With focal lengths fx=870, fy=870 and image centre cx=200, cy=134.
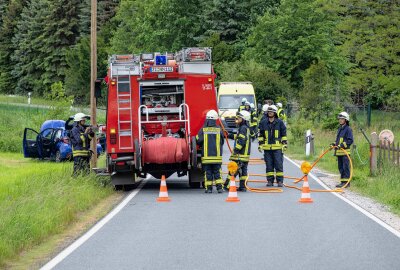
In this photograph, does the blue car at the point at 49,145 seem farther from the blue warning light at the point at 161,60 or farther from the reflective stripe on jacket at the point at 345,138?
the reflective stripe on jacket at the point at 345,138

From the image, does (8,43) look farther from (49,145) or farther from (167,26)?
(49,145)

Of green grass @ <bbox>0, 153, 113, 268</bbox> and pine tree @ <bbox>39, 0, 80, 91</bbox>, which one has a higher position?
pine tree @ <bbox>39, 0, 80, 91</bbox>

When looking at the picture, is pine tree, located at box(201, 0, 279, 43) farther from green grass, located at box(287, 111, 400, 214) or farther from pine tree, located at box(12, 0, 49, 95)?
green grass, located at box(287, 111, 400, 214)

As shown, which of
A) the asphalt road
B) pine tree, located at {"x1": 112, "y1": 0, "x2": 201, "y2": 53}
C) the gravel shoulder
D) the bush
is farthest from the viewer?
pine tree, located at {"x1": 112, "y1": 0, "x2": 201, "y2": 53}

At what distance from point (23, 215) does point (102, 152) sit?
22152 mm

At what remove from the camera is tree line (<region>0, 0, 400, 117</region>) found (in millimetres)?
45000

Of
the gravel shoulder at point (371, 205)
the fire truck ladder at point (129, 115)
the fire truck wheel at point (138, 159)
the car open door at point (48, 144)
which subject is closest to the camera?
the gravel shoulder at point (371, 205)

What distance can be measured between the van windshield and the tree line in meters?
4.90

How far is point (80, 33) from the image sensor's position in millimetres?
100500

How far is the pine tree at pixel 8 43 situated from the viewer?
11588cm

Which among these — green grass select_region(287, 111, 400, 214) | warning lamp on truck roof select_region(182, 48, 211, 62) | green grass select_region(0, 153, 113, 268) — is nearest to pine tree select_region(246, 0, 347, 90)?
green grass select_region(287, 111, 400, 214)

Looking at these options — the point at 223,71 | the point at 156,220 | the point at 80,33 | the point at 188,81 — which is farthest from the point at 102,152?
the point at 80,33

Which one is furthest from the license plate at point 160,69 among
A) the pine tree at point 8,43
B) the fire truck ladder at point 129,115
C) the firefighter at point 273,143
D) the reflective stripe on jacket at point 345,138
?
the pine tree at point 8,43

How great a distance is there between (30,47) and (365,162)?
8585 centimetres
